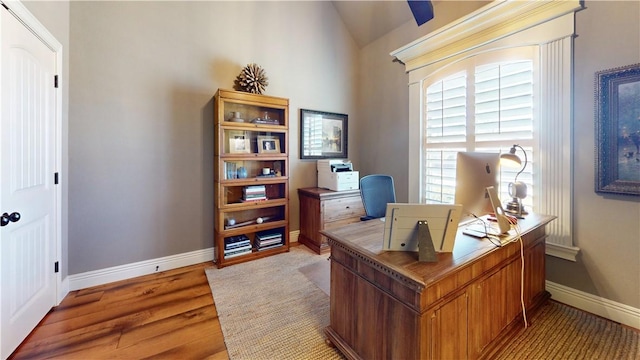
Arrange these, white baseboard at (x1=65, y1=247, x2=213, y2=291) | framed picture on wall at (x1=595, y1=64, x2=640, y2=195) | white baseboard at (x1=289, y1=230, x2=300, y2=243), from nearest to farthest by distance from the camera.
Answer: framed picture on wall at (x1=595, y1=64, x2=640, y2=195), white baseboard at (x1=65, y1=247, x2=213, y2=291), white baseboard at (x1=289, y1=230, x2=300, y2=243)

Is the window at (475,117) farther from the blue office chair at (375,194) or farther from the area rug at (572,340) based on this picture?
the area rug at (572,340)

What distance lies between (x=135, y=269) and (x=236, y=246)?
3.38 feet

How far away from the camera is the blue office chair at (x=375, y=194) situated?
271cm

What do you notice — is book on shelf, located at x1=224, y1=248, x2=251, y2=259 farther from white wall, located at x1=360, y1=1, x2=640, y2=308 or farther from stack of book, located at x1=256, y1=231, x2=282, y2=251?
white wall, located at x1=360, y1=1, x2=640, y2=308

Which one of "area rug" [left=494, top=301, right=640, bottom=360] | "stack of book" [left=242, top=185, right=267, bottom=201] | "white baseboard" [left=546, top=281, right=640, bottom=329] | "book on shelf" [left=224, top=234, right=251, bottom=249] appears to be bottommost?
"area rug" [left=494, top=301, right=640, bottom=360]

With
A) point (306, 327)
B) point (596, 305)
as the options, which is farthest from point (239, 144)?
point (596, 305)

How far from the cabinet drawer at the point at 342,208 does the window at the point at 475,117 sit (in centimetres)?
90

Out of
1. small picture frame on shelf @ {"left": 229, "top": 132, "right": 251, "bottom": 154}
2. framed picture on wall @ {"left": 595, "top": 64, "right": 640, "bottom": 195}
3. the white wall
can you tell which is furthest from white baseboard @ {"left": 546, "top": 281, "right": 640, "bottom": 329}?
small picture frame on shelf @ {"left": 229, "top": 132, "right": 251, "bottom": 154}

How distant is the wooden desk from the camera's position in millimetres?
1118

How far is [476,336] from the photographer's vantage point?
4.49 ft

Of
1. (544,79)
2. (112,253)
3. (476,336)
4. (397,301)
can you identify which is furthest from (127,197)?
(544,79)

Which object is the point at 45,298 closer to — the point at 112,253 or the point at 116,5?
the point at 112,253

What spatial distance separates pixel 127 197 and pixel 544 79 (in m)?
4.13

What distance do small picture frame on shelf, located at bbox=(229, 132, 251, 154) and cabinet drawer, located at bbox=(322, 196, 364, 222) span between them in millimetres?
1237
